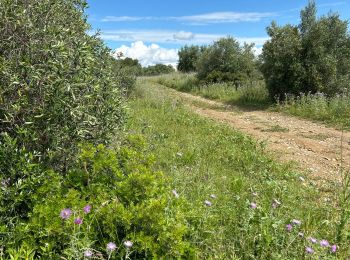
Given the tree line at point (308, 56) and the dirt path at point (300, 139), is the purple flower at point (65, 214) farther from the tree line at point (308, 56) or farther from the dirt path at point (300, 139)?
the tree line at point (308, 56)

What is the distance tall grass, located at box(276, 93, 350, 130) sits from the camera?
10992mm

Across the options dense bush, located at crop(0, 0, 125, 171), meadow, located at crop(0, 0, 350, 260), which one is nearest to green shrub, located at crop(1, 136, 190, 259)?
meadow, located at crop(0, 0, 350, 260)

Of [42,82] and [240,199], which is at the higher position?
[42,82]

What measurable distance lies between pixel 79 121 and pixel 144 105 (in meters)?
10.4

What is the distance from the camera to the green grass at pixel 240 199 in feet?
9.62

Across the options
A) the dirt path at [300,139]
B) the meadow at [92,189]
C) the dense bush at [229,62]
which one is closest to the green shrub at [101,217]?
the meadow at [92,189]

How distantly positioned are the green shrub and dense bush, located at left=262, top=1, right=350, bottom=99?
13356mm

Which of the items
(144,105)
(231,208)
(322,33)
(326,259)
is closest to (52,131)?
(231,208)

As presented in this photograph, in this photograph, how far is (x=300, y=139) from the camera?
870 cm

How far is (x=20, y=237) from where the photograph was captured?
236 cm

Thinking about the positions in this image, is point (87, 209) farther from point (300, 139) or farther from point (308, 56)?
point (308, 56)

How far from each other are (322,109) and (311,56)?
373cm

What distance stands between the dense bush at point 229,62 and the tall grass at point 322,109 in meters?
10.6

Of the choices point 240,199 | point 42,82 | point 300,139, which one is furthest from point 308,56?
point 42,82
